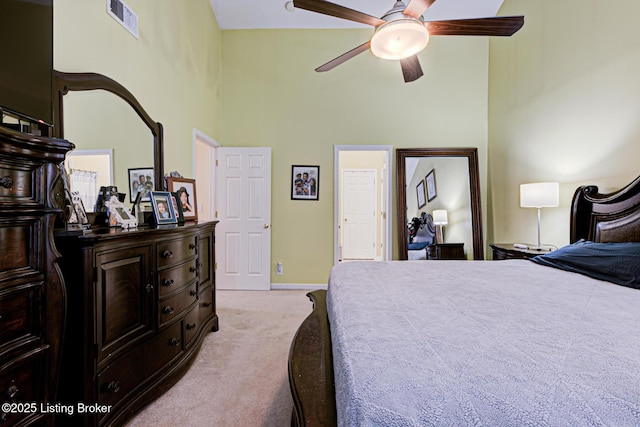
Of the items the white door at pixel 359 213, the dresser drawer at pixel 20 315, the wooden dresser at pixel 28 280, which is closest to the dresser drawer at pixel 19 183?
the wooden dresser at pixel 28 280

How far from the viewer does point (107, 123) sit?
1.99m

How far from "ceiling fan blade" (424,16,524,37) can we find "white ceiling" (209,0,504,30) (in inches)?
72.9

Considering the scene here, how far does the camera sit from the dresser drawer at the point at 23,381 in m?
0.89

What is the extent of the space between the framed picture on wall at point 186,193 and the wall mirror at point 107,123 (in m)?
0.13

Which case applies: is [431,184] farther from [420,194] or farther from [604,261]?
[604,261]

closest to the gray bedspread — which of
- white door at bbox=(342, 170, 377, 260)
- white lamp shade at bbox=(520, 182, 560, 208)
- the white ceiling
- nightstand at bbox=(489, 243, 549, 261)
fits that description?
nightstand at bbox=(489, 243, 549, 261)

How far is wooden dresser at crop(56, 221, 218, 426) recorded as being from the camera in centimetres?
128

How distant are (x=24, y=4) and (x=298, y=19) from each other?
3442 millimetres

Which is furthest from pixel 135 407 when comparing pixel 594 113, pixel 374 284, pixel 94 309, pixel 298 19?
pixel 298 19

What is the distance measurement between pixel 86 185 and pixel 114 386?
1165 mm

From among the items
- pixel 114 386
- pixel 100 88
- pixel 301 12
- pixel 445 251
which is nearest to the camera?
pixel 114 386

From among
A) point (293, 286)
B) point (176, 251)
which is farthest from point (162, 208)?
point (293, 286)

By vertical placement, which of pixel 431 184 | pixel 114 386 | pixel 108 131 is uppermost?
pixel 108 131

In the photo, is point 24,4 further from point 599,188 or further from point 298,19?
point 599,188
